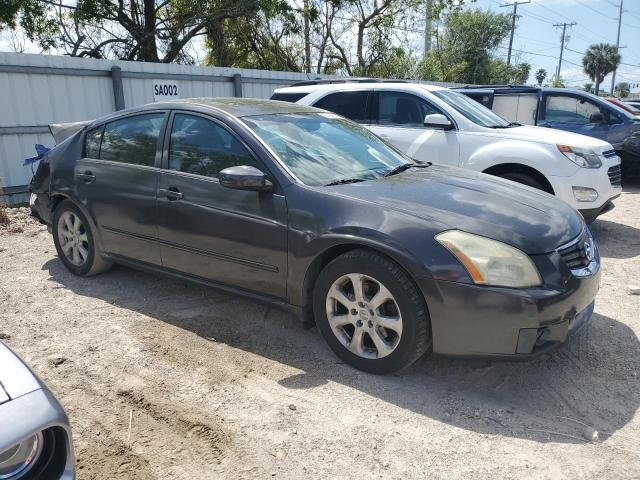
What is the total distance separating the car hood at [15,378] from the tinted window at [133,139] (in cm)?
254

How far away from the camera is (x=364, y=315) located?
3.24m

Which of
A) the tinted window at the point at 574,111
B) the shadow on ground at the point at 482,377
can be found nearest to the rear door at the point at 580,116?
the tinted window at the point at 574,111

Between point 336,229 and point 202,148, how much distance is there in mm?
1365

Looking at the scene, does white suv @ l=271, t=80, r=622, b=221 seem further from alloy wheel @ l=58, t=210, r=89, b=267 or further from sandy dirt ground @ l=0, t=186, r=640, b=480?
alloy wheel @ l=58, t=210, r=89, b=267

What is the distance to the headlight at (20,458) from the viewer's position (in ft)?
5.62

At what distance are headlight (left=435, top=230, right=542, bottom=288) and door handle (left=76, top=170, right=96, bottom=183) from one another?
308cm

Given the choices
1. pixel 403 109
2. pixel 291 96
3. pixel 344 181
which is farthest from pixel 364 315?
pixel 291 96

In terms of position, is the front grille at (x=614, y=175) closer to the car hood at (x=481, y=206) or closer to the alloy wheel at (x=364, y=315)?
the car hood at (x=481, y=206)

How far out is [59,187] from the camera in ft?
16.2

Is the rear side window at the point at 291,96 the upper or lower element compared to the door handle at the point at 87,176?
upper

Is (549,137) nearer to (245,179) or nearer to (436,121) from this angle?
(436,121)

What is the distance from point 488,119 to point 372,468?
562 cm

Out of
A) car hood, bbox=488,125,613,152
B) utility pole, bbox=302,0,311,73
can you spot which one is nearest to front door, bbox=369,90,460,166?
car hood, bbox=488,125,613,152

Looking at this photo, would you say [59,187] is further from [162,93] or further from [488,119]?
[162,93]
